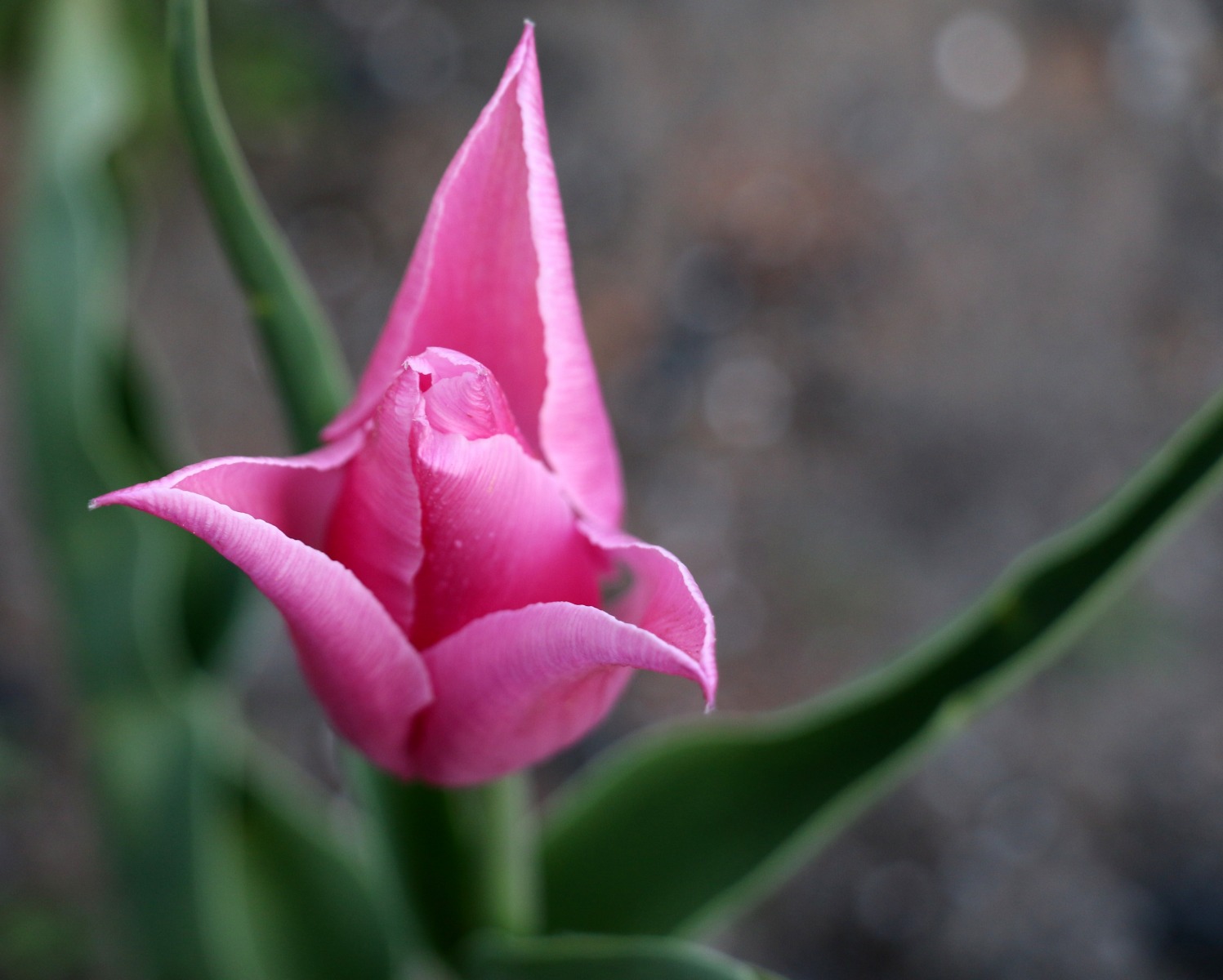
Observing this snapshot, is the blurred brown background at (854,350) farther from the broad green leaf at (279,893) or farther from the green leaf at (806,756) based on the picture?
the green leaf at (806,756)

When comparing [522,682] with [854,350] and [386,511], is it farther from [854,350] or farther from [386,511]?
[854,350]

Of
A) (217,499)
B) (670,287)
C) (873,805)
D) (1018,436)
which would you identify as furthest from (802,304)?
(217,499)

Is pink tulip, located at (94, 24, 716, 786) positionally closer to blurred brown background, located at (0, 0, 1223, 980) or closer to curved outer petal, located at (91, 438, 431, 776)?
curved outer petal, located at (91, 438, 431, 776)

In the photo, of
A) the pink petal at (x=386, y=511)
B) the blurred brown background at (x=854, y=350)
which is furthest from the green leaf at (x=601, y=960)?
the blurred brown background at (x=854, y=350)

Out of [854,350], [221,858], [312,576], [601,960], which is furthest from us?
[854,350]

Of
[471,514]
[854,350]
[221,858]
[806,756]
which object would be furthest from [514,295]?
[854,350]

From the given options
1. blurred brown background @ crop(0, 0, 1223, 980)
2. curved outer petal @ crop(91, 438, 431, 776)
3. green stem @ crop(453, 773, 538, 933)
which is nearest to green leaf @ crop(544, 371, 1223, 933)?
green stem @ crop(453, 773, 538, 933)
